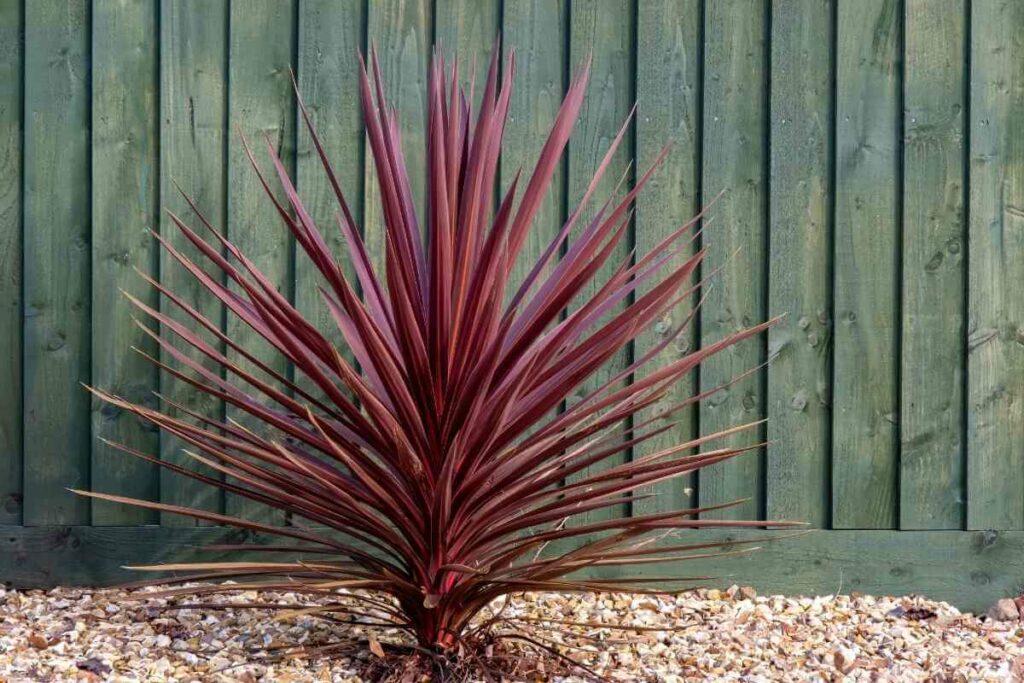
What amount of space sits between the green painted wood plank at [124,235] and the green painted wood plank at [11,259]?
23 cm

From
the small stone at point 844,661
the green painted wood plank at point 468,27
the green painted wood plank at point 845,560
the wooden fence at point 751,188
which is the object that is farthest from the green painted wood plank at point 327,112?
the small stone at point 844,661

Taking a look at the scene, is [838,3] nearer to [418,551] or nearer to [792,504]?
[792,504]

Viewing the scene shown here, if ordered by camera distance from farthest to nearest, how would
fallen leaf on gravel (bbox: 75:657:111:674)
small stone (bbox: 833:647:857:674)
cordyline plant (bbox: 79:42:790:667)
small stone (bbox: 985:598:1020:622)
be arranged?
small stone (bbox: 985:598:1020:622), small stone (bbox: 833:647:857:674), fallen leaf on gravel (bbox: 75:657:111:674), cordyline plant (bbox: 79:42:790:667)

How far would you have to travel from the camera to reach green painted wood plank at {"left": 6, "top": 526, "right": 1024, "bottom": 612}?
9.16 ft

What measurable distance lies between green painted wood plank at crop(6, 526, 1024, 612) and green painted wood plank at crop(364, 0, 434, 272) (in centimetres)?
101

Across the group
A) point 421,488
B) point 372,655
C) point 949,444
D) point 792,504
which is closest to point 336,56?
point 421,488

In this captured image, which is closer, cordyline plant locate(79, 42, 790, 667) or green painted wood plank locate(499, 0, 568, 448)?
cordyline plant locate(79, 42, 790, 667)

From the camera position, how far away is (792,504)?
2797mm


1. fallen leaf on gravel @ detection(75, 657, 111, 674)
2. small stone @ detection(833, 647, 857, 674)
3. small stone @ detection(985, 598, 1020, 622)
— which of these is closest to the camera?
fallen leaf on gravel @ detection(75, 657, 111, 674)

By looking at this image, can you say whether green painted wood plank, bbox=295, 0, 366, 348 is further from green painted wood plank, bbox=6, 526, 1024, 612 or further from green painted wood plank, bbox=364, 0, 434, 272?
green painted wood plank, bbox=6, 526, 1024, 612

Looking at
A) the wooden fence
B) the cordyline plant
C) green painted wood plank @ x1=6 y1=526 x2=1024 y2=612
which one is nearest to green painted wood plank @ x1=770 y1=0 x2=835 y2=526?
the wooden fence

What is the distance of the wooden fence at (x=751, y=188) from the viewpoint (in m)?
2.79

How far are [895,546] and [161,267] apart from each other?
2.24 metres

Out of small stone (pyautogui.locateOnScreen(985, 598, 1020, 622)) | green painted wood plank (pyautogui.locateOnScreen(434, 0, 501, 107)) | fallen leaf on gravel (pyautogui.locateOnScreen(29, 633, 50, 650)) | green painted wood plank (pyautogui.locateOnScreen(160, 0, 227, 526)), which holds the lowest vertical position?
fallen leaf on gravel (pyautogui.locateOnScreen(29, 633, 50, 650))
